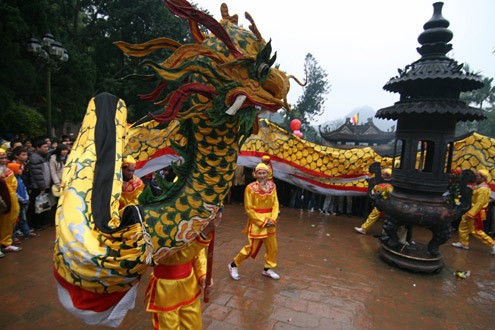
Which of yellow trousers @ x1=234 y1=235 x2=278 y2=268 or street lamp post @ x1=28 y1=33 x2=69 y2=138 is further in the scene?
street lamp post @ x1=28 y1=33 x2=69 y2=138

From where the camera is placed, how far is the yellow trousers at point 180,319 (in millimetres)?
1939

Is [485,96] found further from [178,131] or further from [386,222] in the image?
[178,131]

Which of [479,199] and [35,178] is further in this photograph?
[479,199]

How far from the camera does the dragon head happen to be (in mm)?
1563

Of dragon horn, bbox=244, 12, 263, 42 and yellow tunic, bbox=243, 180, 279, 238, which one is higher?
dragon horn, bbox=244, 12, 263, 42

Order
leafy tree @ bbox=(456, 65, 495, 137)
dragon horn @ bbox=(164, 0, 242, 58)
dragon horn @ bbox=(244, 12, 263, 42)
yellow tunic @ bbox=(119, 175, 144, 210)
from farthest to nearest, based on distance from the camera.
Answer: leafy tree @ bbox=(456, 65, 495, 137), yellow tunic @ bbox=(119, 175, 144, 210), dragon horn @ bbox=(244, 12, 263, 42), dragon horn @ bbox=(164, 0, 242, 58)

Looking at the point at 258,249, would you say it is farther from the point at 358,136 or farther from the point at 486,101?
the point at 486,101

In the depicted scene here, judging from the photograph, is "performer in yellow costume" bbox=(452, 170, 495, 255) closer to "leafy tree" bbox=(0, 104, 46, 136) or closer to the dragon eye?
the dragon eye

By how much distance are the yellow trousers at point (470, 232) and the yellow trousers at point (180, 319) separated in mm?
6311

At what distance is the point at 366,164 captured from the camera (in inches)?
292

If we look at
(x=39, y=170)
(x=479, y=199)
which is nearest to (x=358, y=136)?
(x=479, y=199)

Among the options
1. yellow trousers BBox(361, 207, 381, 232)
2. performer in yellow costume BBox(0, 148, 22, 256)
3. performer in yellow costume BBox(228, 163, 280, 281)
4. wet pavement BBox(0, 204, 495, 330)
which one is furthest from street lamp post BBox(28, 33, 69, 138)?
yellow trousers BBox(361, 207, 381, 232)

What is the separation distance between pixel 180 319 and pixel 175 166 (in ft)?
3.72

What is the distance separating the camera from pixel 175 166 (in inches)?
72.2
